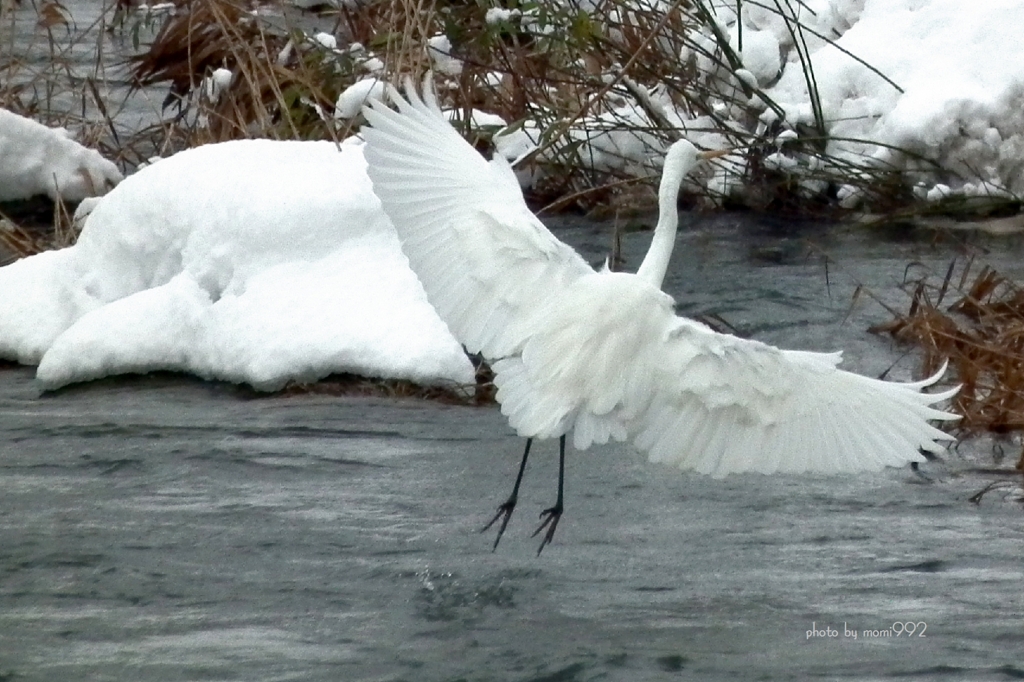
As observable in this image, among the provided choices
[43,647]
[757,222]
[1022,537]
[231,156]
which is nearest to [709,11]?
[757,222]

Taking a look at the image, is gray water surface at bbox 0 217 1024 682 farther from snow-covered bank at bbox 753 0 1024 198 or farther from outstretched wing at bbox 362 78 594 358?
snow-covered bank at bbox 753 0 1024 198

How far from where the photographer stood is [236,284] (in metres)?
7.23

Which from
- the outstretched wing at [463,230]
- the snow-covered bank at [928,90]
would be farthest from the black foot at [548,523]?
the snow-covered bank at [928,90]

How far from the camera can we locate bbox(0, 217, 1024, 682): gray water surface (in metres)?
4.66

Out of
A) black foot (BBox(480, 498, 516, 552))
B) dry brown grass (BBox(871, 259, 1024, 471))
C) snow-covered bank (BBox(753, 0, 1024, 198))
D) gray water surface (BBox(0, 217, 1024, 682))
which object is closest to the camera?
gray water surface (BBox(0, 217, 1024, 682))

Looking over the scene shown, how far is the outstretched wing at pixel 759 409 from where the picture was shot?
4852 millimetres

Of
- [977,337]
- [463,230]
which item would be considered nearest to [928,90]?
[977,337]

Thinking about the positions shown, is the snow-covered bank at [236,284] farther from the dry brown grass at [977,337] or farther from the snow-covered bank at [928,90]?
the snow-covered bank at [928,90]

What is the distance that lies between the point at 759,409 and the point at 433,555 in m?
1.06

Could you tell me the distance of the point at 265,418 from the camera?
21.3ft

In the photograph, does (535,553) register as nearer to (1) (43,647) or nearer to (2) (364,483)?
(2) (364,483)

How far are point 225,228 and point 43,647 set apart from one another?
9.67 ft

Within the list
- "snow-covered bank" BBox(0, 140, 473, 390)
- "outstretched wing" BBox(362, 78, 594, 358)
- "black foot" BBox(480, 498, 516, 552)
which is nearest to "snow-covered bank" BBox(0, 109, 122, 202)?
"snow-covered bank" BBox(0, 140, 473, 390)

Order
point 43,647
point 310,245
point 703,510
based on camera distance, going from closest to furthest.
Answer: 1. point 43,647
2. point 703,510
3. point 310,245
